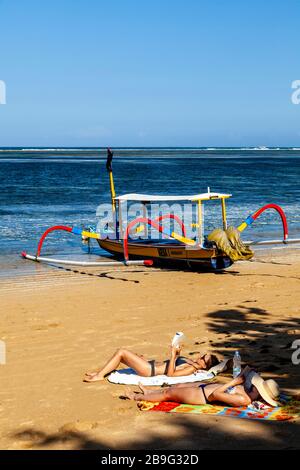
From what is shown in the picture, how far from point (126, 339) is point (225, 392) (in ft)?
→ 10.7

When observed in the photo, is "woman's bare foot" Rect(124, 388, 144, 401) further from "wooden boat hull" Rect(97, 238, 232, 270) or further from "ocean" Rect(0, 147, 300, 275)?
"ocean" Rect(0, 147, 300, 275)

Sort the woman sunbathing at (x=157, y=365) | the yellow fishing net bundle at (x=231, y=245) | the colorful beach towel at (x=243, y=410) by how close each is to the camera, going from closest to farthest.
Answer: the colorful beach towel at (x=243, y=410), the woman sunbathing at (x=157, y=365), the yellow fishing net bundle at (x=231, y=245)

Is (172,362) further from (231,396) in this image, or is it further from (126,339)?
(126,339)

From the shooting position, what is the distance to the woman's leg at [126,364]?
26.0 ft

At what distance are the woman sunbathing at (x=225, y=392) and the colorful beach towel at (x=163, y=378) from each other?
368mm

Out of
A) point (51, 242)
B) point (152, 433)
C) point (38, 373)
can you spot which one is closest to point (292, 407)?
point (152, 433)

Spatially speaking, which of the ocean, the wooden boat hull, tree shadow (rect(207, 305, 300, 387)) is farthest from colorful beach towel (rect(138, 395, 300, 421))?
the ocean

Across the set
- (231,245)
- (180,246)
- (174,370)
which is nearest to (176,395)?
(174,370)

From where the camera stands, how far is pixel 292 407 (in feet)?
21.9

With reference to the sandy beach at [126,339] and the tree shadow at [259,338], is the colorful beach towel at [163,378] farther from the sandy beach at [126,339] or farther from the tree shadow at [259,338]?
→ the tree shadow at [259,338]

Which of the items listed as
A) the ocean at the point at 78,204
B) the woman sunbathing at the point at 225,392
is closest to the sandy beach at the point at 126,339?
the woman sunbathing at the point at 225,392

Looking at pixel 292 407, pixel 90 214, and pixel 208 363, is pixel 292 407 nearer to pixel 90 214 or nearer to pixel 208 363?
pixel 208 363
